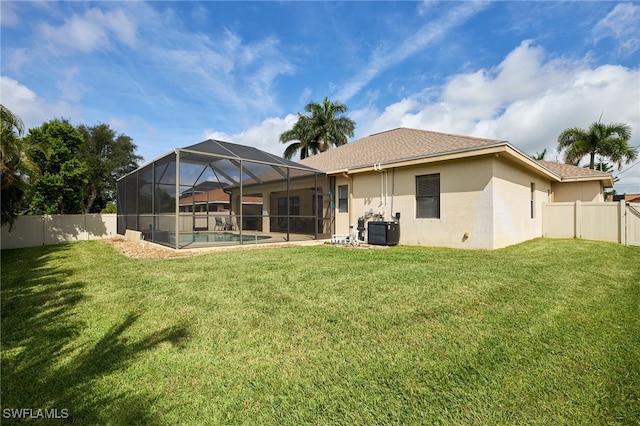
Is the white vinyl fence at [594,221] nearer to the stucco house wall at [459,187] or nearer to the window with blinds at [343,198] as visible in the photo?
the stucco house wall at [459,187]

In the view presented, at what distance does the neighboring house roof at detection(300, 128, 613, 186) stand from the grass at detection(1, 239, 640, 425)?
13.7 ft

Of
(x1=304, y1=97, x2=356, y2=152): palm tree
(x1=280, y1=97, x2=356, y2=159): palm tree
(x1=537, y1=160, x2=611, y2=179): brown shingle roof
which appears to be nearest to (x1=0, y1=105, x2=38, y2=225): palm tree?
(x1=537, y1=160, x2=611, y2=179): brown shingle roof

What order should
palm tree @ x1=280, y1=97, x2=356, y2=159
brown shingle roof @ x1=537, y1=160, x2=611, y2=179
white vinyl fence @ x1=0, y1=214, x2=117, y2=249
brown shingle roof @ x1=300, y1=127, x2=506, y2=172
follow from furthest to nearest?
palm tree @ x1=280, y1=97, x2=356, y2=159
brown shingle roof @ x1=537, y1=160, x2=611, y2=179
white vinyl fence @ x1=0, y1=214, x2=117, y2=249
brown shingle roof @ x1=300, y1=127, x2=506, y2=172

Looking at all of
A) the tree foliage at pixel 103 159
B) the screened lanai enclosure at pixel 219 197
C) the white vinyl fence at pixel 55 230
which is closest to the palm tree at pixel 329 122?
the screened lanai enclosure at pixel 219 197

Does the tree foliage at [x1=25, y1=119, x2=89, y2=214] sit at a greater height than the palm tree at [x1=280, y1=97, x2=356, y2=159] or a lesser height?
lesser

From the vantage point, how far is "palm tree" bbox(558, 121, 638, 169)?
1923cm

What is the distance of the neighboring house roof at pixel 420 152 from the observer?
8078mm

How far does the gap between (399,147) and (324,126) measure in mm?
15615

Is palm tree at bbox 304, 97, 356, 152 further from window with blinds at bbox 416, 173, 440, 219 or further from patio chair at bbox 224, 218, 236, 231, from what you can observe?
window with blinds at bbox 416, 173, 440, 219

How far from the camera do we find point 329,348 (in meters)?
2.61

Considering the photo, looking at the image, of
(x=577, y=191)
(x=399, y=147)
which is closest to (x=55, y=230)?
(x=399, y=147)

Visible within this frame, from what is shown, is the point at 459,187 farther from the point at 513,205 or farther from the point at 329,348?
the point at 329,348

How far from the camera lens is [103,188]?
25.9 metres
